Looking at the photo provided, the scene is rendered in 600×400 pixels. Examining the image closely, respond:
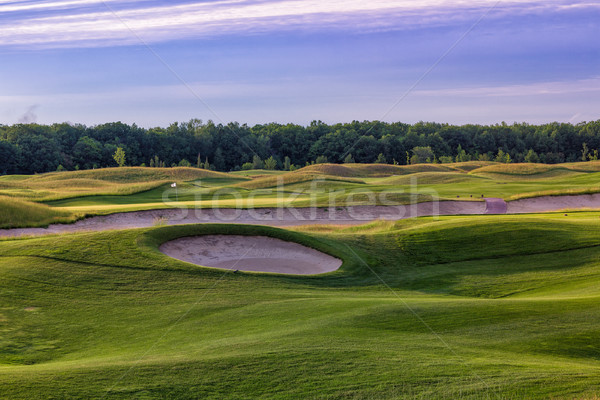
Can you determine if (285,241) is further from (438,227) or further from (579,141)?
(579,141)

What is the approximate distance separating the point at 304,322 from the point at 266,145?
11259 cm

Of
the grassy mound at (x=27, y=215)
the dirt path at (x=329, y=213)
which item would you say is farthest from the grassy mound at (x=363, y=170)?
the grassy mound at (x=27, y=215)

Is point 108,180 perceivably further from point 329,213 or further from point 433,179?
point 433,179

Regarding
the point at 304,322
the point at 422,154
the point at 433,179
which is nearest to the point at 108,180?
the point at 433,179

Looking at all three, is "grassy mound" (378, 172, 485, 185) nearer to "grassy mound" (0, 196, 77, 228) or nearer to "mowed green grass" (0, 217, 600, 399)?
"grassy mound" (0, 196, 77, 228)

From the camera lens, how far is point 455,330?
10836mm

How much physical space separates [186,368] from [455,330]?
18.2 ft

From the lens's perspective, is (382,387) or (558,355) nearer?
(382,387)

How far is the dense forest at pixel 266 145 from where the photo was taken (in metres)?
97.5

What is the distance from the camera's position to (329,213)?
38062 millimetres

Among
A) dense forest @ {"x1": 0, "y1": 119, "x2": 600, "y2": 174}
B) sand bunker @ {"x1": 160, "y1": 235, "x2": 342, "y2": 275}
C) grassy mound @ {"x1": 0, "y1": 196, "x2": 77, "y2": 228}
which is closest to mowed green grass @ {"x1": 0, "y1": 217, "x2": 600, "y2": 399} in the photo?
sand bunker @ {"x1": 160, "y1": 235, "x2": 342, "y2": 275}

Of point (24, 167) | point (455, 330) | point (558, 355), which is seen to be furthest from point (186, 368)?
point (24, 167)

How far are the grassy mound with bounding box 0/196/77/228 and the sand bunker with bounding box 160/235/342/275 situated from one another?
1284 centimetres

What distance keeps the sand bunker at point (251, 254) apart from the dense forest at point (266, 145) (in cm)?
7300
